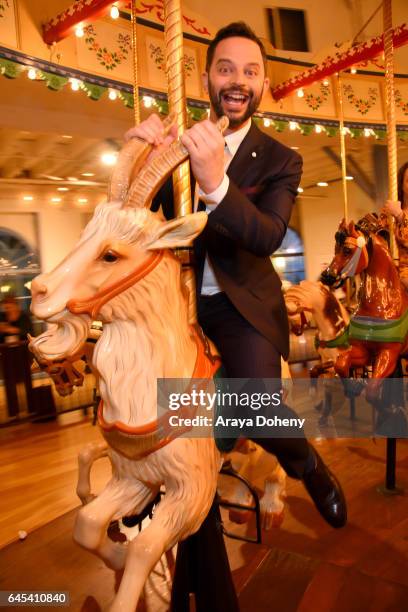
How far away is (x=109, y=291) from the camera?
0.89m

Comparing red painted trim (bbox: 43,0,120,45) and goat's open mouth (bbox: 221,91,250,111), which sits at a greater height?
red painted trim (bbox: 43,0,120,45)

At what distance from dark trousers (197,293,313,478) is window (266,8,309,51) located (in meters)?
2.50

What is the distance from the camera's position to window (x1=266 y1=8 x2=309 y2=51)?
9.43 feet

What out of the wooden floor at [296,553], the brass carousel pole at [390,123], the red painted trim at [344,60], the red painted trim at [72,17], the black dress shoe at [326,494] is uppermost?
the red painted trim at [72,17]

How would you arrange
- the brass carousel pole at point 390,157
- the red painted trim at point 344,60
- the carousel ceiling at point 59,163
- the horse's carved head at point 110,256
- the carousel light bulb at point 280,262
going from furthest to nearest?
the carousel light bulb at point 280,262 < the carousel ceiling at point 59,163 < the red painted trim at point 344,60 < the brass carousel pole at point 390,157 < the horse's carved head at point 110,256

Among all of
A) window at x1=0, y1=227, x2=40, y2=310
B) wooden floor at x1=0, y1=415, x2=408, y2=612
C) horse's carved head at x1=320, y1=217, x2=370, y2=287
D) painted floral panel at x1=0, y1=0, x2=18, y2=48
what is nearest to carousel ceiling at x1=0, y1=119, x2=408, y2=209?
window at x1=0, y1=227, x2=40, y2=310

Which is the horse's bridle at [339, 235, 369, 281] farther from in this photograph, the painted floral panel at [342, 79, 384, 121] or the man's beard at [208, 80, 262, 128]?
the painted floral panel at [342, 79, 384, 121]

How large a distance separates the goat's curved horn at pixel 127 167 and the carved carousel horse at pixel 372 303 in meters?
1.60

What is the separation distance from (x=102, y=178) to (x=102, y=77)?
70.2 inches

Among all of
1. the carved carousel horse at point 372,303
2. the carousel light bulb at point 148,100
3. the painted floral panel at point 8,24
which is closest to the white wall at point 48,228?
the carousel light bulb at point 148,100

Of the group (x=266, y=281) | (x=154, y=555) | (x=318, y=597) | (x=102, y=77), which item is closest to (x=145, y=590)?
(x=318, y=597)

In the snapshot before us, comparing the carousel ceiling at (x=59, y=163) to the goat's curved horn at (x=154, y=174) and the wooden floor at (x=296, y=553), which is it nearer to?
the wooden floor at (x=296, y=553)

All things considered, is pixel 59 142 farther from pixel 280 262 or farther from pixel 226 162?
pixel 226 162

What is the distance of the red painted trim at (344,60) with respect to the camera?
9.13 ft
